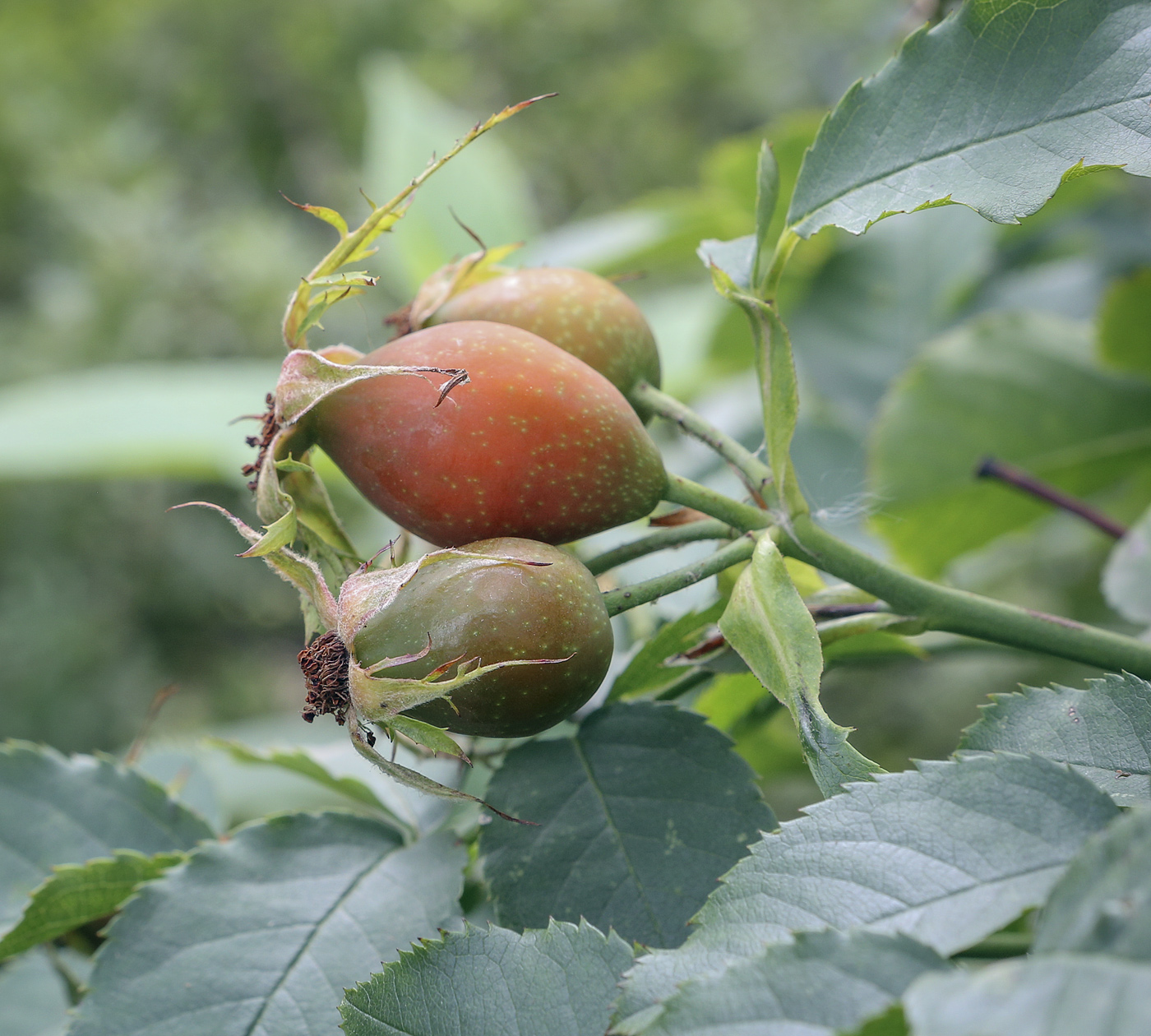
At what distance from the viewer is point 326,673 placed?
1.61 ft

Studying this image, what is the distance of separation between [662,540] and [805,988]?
0.26 m

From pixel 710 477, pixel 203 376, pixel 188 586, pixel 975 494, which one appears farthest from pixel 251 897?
pixel 188 586

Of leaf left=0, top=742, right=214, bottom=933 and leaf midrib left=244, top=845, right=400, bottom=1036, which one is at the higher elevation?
leaf left=0, top=742, right=214, bottom=933

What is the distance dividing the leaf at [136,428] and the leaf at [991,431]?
1.55 m

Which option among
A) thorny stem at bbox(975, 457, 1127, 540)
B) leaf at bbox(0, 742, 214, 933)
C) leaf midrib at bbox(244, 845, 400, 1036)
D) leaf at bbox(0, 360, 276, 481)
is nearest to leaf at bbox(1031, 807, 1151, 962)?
leaf midrib at bbox(244, 845, 400, 1036)

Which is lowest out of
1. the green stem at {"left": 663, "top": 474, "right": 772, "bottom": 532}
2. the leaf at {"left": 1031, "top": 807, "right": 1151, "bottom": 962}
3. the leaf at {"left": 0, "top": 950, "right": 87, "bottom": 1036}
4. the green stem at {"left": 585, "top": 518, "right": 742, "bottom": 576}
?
the leaf at {"left": 0, "top": 950, "right": 87, "bottom": 1036}

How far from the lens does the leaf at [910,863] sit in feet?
1.25

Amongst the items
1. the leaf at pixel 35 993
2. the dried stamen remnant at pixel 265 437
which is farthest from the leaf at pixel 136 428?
the dried stamen remnant at pixel 265 437

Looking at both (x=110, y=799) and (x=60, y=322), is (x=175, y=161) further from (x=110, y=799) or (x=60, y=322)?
(x=110, y=799)

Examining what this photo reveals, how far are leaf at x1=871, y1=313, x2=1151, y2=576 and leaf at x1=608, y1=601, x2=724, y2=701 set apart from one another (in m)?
0.53

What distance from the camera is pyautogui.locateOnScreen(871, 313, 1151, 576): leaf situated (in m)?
1.08

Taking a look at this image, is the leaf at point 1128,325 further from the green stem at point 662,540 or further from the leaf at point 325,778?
the leaf at point 325,778

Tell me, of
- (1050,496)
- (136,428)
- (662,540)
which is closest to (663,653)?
(662,540)

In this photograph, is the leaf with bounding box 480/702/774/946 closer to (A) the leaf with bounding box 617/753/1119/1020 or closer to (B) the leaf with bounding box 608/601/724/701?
(B) the leaf with bounding box 608/601/724/701
